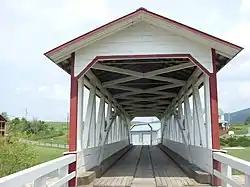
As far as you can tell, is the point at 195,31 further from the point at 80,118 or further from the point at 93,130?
the point at 93,130

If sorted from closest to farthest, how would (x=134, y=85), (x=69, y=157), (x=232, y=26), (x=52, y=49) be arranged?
(x=69, y=157) < (x=52, y=49) < (x=232, y=26) < (x=134, y=85)

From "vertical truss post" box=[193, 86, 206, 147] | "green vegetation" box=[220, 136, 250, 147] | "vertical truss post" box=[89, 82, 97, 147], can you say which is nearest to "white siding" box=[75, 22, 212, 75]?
"vertical truss post" box=[193, 86, 206, 147]

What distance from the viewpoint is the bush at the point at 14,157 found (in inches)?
501

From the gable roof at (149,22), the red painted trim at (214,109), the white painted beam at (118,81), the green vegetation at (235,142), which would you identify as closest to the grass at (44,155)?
the white painted beam at (118,81)

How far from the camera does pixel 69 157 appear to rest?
5621 millimetres

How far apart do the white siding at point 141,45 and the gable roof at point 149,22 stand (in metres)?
0.12

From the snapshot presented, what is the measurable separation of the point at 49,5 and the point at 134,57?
10.1 feet

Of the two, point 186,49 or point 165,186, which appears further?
point 186,49

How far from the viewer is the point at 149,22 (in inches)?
253

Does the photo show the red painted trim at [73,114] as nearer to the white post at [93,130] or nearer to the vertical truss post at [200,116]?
the white post at [93,130]

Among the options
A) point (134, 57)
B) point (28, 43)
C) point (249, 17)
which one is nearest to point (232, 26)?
point (249, 17)

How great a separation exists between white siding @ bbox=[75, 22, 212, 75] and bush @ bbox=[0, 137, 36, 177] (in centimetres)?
776

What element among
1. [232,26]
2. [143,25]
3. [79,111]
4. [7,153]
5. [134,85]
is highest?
[232,26]

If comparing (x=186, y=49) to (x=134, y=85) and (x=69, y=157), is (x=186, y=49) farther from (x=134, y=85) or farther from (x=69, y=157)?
(x=134, y=85)
